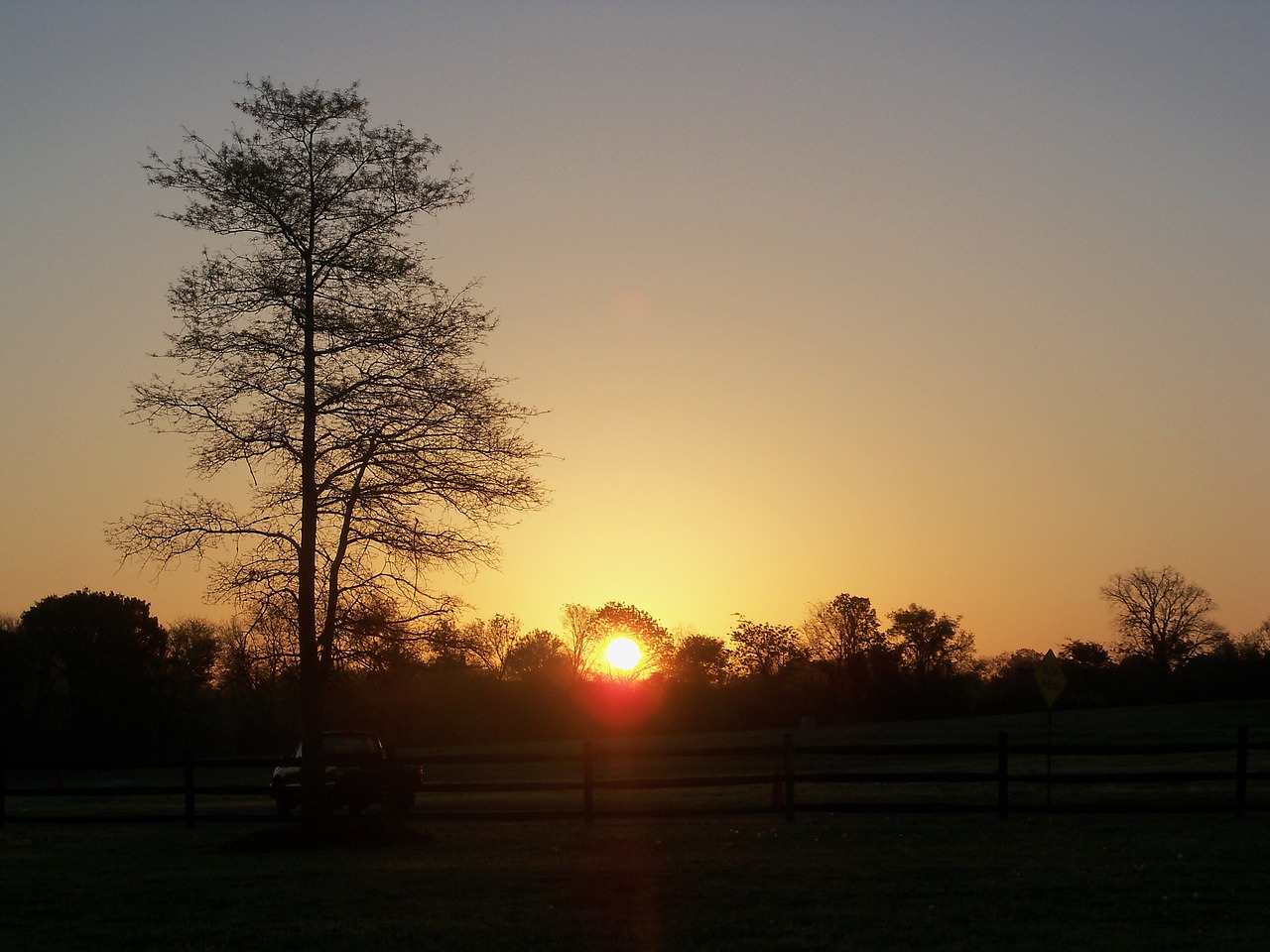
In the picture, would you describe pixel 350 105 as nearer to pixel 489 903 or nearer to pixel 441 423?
pixel 441 423

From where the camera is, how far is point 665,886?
1234cm

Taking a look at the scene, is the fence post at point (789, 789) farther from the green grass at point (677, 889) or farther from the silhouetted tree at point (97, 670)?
the silhouetted tree at point (97, 670)

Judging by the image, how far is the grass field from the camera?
987cm

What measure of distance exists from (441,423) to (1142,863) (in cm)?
1072

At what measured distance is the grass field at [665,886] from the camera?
32.4ft

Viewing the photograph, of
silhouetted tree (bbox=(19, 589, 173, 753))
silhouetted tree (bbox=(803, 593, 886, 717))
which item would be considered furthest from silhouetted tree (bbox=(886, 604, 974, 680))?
silhouetted tree (bbox=(19, 589, 173, 753))

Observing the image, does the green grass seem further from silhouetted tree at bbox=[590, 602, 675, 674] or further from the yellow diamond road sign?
silhouetted tree at bbox=[590, 602, 675, 674]

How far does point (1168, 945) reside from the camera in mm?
9141

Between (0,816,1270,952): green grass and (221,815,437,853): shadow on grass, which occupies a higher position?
(0,816,1270,952): green grass

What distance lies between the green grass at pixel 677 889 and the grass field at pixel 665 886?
0.04 m

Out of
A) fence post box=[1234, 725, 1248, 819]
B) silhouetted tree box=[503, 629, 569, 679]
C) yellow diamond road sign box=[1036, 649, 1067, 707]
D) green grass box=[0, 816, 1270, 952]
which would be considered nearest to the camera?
green grass box=[0, 816, 1270, 952]

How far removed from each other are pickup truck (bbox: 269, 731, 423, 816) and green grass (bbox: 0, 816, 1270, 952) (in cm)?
111

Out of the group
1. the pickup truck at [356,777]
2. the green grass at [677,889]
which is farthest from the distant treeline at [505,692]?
the green grass at [677,889]

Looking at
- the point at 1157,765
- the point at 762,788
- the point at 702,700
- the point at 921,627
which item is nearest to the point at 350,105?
the point at 762,788
